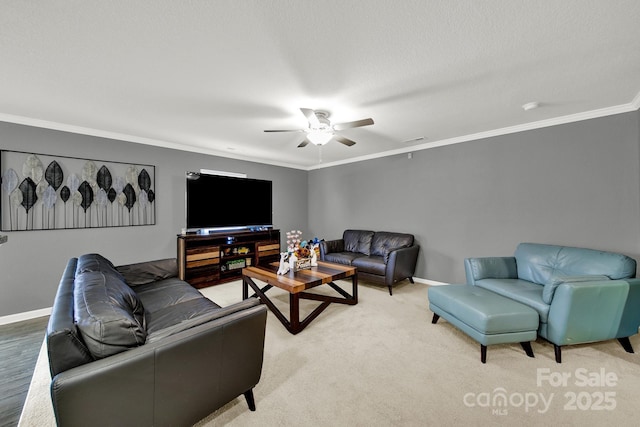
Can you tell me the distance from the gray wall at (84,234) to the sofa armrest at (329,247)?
1722 mm

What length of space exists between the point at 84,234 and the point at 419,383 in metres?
4.41

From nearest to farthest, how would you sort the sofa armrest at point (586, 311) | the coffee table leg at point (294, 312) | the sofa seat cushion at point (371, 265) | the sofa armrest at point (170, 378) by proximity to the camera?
the sofa armrest at point (170, 378), the sofa armrest at point (586, 311), the coffee table leg at point (294, 312), the sofa seat cushion at point (371, 265)

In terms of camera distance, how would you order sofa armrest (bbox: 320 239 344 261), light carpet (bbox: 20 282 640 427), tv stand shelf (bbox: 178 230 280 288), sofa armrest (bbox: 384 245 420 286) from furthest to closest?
sofa armrest (bbox: 320 239 344 261), tv stand shelf (bbox: 178 230 280 288), sofa armrest (bbox: 384 245 420 286), light carpet (bbox: 20 282 640 427)

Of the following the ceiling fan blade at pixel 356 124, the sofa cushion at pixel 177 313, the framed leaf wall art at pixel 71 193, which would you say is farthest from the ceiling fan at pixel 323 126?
the framed leaf wall art at pixel 71 193

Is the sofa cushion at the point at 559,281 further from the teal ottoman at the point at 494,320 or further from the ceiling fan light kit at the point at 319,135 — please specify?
the ceiling fan light kit at the point at 319,135

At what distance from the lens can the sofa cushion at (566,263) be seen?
2.30 metres

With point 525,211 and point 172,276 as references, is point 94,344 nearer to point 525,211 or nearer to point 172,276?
point 172,276

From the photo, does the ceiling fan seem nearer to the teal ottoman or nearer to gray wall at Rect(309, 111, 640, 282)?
the teal ottoman

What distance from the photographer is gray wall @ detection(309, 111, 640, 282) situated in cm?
279

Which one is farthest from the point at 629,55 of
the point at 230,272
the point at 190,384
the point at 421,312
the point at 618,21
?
the point at 230,272

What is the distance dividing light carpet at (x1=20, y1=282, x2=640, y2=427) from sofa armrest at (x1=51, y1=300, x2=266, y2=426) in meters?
0.35

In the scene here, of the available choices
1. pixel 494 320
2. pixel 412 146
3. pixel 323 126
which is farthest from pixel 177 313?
pixel 412 146

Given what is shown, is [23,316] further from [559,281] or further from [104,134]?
[559,281]

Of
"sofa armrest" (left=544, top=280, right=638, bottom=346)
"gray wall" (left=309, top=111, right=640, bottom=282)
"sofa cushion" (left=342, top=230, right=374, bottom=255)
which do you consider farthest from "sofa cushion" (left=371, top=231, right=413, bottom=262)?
"sofa armrest" (left=544, top=280, right=638, bottom=346)
